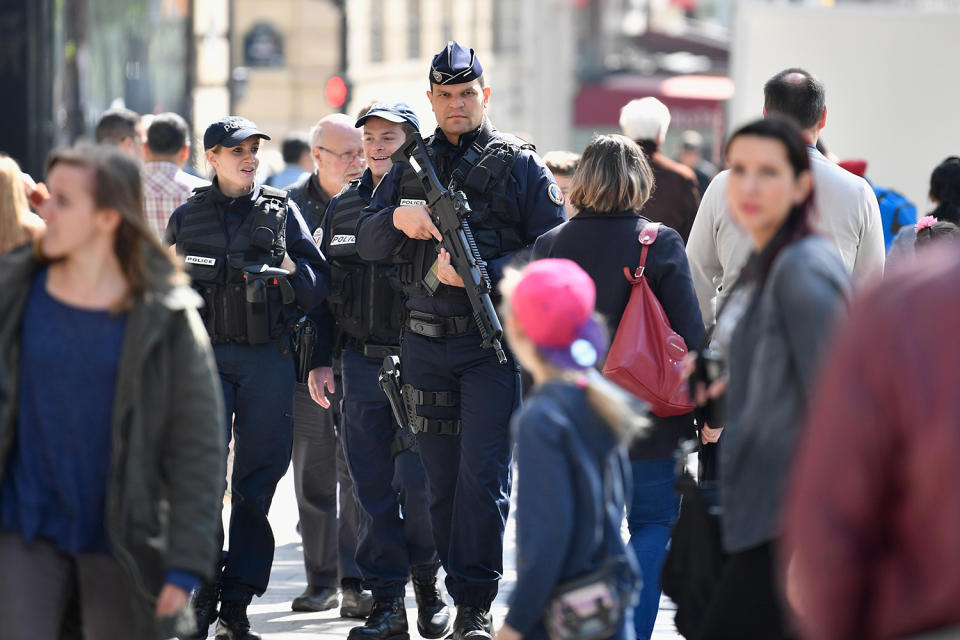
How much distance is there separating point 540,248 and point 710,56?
1406 inches

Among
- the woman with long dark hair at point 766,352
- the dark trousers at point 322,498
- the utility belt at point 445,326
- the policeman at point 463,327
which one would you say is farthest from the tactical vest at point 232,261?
the woman with long dark hair at point 766,352

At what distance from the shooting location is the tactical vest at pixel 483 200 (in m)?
5.91

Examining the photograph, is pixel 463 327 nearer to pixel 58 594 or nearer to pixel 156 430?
pixel 156 430

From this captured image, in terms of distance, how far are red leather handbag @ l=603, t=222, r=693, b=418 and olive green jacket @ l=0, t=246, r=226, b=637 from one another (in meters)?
1.95

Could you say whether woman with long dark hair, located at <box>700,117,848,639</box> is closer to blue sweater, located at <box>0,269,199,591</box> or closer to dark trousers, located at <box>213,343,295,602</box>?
blue sweater, located at <box>0,269,199,591</box>

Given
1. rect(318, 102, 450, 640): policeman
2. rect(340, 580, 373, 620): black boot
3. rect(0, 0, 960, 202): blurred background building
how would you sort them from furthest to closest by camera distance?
1. rect(0, 0, 960, 202): blurred background building
2. rect(340, 580, 373, 620): black boot
3. rect(318, 102, 450, 640): policeman

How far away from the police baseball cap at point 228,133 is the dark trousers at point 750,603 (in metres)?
3.22

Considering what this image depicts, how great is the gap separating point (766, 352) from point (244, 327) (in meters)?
2.92

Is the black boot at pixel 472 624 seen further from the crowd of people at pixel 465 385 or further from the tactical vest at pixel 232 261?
the tactical vest at pixel 232 261

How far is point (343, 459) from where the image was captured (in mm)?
7320

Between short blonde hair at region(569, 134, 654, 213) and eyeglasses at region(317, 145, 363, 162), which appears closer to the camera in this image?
short blonde hair at region(569, 134, 654, 213)

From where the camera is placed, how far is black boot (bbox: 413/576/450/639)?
6238 mm

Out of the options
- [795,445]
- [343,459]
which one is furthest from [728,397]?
[343,459]

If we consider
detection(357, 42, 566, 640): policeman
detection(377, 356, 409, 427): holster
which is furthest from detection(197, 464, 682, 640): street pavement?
detection(377, 356, 409, 427): holster
